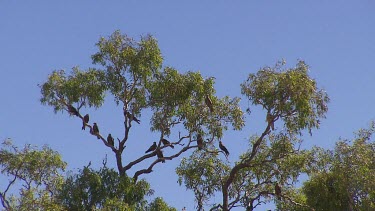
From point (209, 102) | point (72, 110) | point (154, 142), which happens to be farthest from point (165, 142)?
point (72, 110)

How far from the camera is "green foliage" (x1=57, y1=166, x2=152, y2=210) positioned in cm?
2705

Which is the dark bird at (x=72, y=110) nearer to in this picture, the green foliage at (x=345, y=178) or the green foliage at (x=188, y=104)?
the green foliage at (x=188, y=104)

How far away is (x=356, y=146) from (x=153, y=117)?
9665 mm

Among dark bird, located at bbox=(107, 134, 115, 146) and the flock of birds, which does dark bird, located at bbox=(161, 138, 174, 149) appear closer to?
the flock of birds

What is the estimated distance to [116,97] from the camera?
98.6 feet

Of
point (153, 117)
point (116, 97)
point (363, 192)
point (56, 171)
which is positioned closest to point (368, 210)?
point (363, 192)

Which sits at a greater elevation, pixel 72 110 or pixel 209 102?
pixel 72 110

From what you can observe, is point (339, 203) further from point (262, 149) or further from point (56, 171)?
point (56, 171)

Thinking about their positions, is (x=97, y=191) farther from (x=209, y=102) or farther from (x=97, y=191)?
(x=209, y=102)

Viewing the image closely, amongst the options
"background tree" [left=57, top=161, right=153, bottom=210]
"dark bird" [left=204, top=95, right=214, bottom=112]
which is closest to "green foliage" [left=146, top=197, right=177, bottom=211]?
"background tree" [left=57, top=161, right=153, bottom=210]

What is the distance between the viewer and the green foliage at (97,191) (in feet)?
88.7

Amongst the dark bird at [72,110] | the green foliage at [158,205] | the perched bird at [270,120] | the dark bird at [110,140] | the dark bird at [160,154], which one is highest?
the dark bird at [72,110]

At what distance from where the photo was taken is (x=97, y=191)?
27109 mm

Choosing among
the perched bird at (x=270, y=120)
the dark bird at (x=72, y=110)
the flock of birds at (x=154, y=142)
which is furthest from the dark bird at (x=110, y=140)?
the perched bird at (x=270, y=120)
